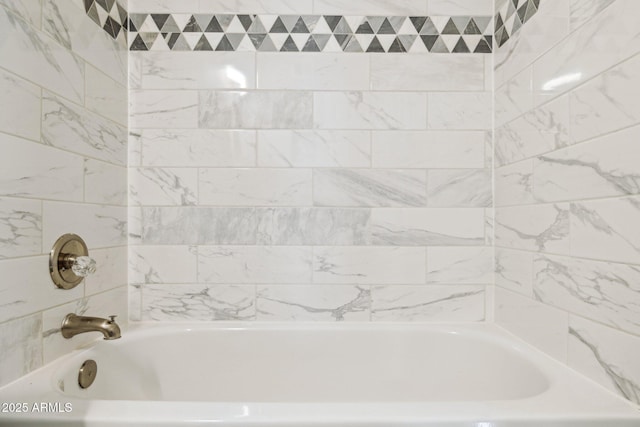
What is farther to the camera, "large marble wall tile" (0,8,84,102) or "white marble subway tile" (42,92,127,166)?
"white marble subway tile" (42,92,127,166)

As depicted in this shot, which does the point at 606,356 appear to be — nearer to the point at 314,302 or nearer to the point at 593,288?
the point at 593,288

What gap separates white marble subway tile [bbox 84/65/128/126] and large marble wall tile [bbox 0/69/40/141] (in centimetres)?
23

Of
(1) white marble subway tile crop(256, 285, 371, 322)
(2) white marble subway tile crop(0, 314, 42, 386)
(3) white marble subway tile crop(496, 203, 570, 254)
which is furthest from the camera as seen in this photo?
(1) white marble subway tile crop(256, 285, 371, 322)

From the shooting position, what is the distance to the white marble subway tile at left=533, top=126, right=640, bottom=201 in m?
0.74

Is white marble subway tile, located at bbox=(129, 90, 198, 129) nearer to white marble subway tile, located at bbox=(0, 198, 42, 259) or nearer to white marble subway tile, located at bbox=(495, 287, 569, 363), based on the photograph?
white marble subway tile, located at bbox=(0, 198, 42, 259)

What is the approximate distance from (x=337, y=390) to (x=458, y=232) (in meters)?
0.75

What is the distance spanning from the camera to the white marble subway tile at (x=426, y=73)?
1.39 meters

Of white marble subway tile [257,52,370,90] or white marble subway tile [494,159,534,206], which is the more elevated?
white marble subway tile [257,52,370,90]

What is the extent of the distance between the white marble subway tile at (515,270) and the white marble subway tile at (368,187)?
1.15 ft

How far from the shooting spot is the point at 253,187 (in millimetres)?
1378

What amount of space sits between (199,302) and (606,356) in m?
1.27

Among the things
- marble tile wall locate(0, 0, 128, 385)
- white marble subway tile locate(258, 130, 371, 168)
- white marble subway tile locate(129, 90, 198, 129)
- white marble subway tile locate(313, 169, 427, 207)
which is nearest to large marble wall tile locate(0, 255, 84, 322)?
marble tile wall locate(0, 0, 128, 385)

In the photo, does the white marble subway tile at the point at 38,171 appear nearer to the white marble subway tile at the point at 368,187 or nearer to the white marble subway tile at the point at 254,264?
the white marble subway tile at the point at 254,264

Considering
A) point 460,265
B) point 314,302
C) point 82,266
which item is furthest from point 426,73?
point 82,266
